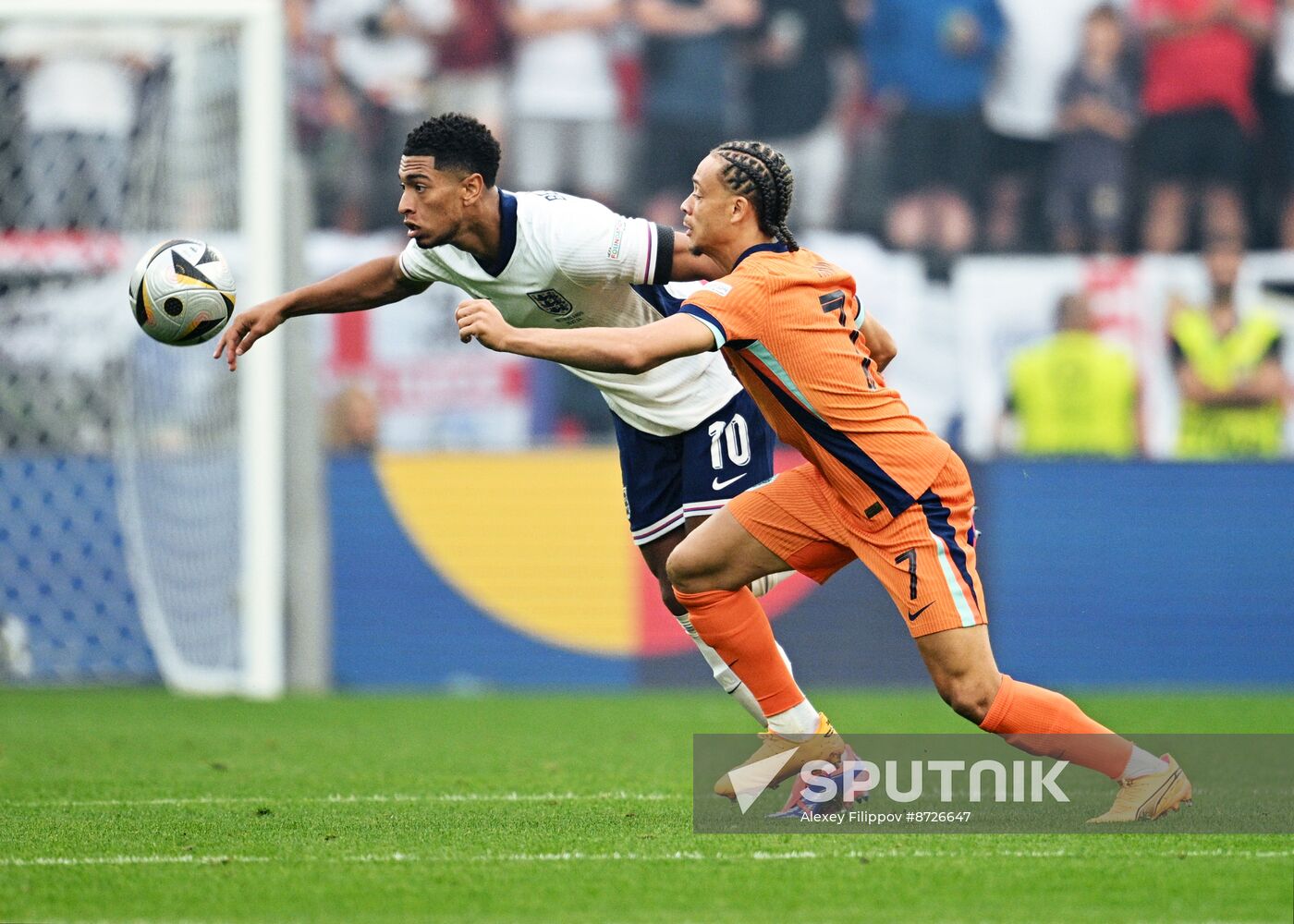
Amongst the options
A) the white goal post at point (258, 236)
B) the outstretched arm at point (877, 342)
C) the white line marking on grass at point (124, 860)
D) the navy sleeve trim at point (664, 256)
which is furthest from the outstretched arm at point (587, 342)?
the white goal post at point (258, 236)

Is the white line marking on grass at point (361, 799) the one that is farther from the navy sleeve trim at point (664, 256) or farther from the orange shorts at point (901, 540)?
the navy sleeve trim at point (664, 256)

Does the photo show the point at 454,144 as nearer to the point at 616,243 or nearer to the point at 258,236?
the point at 616,243

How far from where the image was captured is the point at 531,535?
41.1ft

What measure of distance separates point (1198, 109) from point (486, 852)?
42.8 feet

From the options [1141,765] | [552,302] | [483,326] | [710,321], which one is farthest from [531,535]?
Result: [483,326]

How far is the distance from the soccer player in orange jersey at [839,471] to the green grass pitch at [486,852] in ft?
1.29

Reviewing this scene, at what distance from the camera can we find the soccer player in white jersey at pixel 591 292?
6.42m

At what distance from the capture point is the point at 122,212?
41.4ft

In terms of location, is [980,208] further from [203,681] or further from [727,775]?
[727,775]

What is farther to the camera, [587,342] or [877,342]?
[877,342]

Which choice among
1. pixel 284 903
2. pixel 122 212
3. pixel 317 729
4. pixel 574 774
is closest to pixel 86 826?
pixel 284 903

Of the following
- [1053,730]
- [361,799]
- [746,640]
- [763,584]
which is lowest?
[361,799]

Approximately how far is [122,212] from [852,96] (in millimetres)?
6778

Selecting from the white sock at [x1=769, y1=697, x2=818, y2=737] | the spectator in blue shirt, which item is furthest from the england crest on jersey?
the spectator in blue shirt
